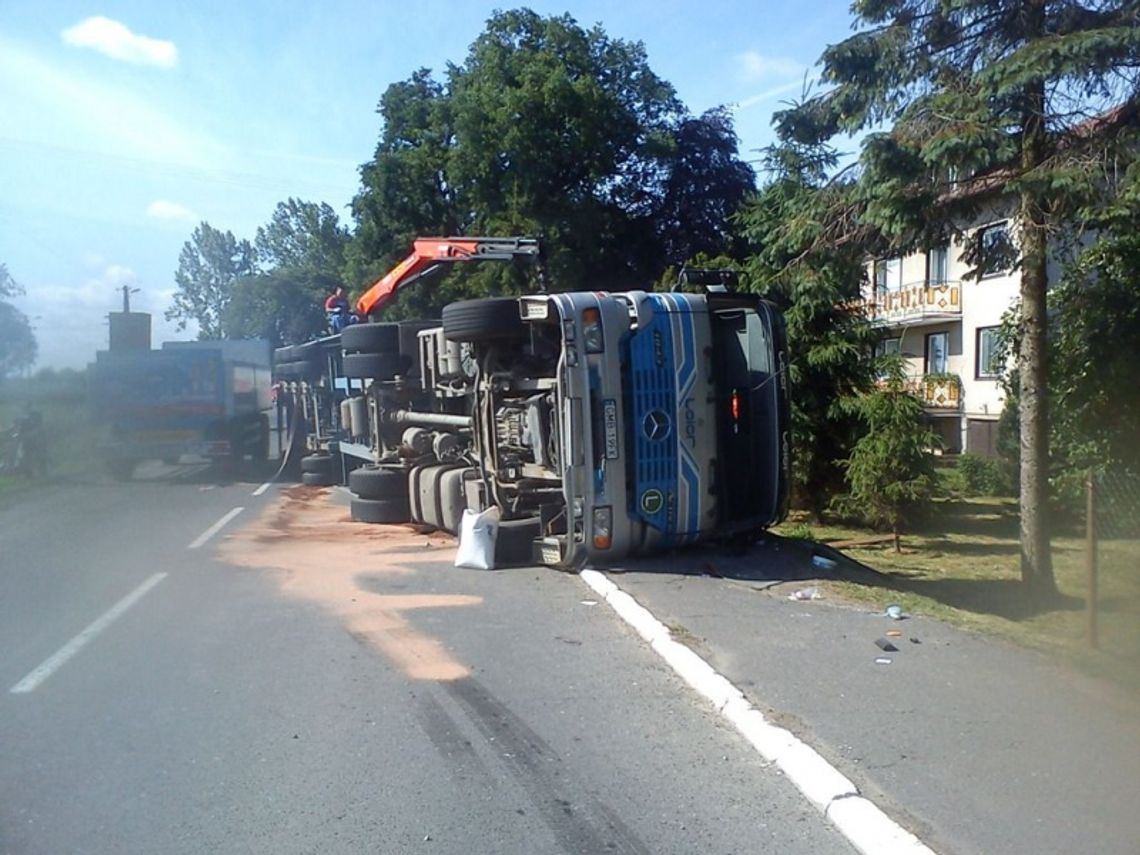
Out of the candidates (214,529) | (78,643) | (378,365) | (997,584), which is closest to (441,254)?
(378,365)

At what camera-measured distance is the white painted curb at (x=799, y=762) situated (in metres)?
4.56

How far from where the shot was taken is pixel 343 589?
10.2m

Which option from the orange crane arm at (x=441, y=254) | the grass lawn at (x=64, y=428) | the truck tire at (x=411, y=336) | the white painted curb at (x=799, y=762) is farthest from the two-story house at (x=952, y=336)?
the white painted curb at (x=799, y=762)

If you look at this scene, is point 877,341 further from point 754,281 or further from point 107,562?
point 107,562

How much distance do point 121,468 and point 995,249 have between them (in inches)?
Answer: 715

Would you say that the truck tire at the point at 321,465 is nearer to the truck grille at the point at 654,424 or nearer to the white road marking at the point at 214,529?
the white road marking at the point at 214,529

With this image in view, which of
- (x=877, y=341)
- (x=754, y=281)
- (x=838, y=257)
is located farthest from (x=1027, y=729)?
(x=877, y=341)

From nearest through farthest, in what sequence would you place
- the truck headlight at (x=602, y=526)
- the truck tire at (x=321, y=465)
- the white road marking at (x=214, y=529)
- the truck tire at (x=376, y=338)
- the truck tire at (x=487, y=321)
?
the truck headlight at (x=602, y=526) → the truck tire at (x=487, y=321) → the white road marking at (x=214, y=529) → the truck tire at (x=376, y=338) → the truck tire at (x=321, y=465)

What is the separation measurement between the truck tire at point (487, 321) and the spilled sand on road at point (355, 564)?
2.33 m

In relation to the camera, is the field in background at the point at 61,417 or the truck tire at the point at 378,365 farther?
the field in background at the point at 61,417

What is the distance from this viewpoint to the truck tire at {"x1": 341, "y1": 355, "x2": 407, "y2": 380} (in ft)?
50.0

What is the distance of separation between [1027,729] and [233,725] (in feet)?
13.7

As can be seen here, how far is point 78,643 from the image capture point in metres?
8.22

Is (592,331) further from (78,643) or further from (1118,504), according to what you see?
(1118,504)
